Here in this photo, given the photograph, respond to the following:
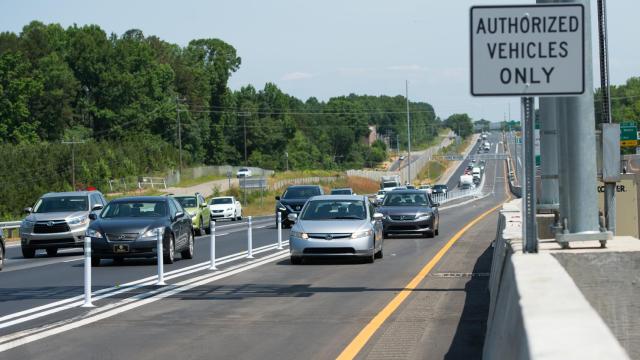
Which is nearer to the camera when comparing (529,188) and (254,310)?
(529,188)

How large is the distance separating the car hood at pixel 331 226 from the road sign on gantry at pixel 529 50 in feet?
38.2

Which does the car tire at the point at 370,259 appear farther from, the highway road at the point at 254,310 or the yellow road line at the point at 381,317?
the yellow road line at the point at 381,317

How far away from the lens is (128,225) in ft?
76.1

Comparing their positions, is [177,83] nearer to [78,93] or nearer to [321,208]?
[78,93]

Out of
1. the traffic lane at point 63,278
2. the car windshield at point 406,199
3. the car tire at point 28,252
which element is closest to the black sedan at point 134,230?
the traffic lane at point 63,278

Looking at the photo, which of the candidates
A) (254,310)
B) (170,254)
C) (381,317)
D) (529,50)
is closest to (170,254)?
(170,254)

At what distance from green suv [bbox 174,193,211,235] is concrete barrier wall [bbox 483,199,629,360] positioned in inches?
1283

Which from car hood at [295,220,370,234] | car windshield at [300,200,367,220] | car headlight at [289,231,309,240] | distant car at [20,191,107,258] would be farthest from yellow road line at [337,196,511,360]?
distant car at [20,191,107,258]

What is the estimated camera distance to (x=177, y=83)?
5886 inches

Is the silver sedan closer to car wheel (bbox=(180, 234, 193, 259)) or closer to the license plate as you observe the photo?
car wheel (bbox=(180, 234, 193, 259))

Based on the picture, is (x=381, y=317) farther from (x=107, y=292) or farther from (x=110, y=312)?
(x=107, y=292)

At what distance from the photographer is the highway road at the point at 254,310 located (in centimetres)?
1089

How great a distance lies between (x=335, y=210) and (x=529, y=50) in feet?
44.0

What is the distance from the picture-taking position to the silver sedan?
73.8 feet
